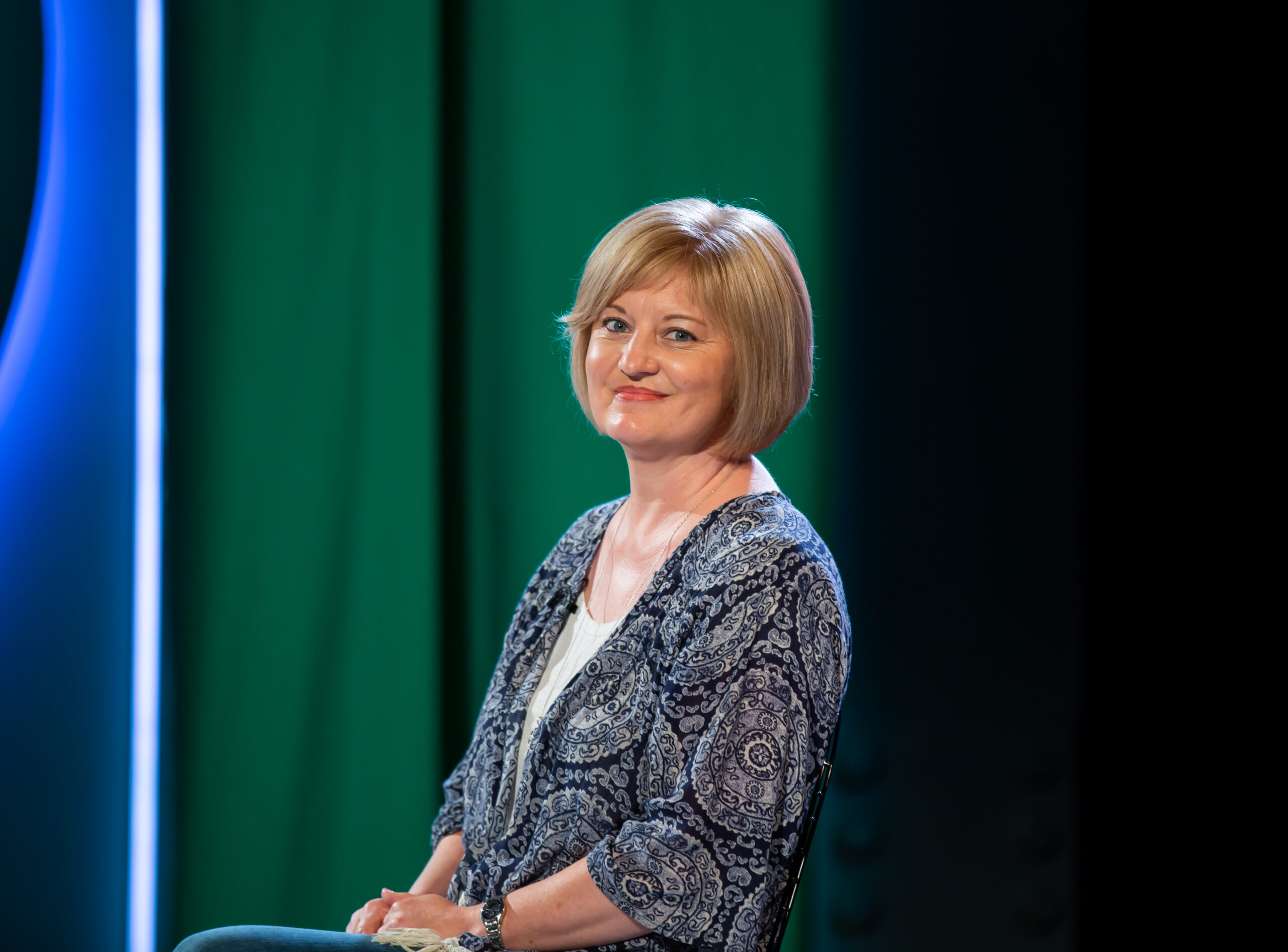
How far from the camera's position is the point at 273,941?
4.56 ft

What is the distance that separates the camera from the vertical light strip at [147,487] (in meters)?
2.32

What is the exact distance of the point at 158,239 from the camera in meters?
2.34

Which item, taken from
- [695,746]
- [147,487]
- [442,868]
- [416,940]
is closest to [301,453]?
[147,487]

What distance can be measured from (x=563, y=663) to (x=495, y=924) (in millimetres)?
364

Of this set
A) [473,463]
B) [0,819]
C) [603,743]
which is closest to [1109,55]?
[603,743]

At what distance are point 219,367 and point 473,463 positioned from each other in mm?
539

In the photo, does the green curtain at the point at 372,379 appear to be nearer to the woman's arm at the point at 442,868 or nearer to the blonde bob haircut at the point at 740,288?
the woman's arm at the point at 442,868

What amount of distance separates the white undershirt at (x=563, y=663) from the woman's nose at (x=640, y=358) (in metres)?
0.32

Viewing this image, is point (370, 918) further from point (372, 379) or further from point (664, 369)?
point (372, 379)

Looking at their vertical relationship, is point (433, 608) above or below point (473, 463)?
below

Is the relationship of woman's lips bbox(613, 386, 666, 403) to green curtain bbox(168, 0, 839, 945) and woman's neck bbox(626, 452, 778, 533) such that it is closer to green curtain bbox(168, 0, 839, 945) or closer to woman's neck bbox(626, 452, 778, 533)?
woman's neck bbox(626, 452, 778, 533)

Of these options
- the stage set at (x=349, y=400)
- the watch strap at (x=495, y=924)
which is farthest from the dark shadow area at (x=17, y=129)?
the watch strap at (x=495, y=924)

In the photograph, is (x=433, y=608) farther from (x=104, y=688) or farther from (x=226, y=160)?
(x=226, y=160)

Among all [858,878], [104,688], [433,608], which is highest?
[433,608]
